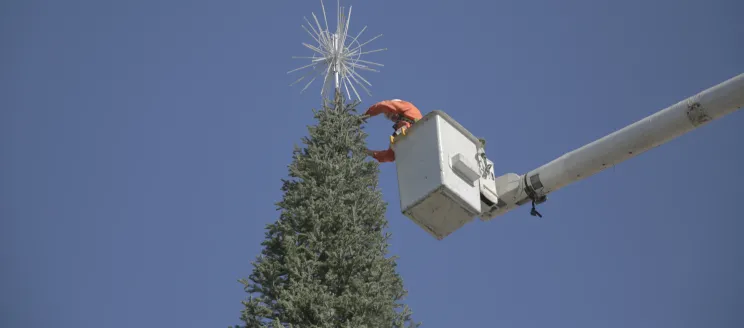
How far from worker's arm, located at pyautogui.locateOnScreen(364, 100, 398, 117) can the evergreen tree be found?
2.32 ft

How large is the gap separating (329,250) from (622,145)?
4998 mm

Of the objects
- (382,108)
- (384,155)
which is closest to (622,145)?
(384,155)

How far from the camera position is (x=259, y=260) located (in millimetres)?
19047

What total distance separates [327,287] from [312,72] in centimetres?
628

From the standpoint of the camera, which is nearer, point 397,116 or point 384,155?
point 384,155

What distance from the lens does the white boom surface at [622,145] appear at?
16.0m

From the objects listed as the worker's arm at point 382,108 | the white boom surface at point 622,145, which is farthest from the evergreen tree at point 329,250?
the white boom surface at point 622,145

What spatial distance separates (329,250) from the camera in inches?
753

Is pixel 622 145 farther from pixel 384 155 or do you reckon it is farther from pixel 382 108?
pixel 382 108

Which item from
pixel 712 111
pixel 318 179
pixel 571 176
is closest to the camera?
pixel 712 111

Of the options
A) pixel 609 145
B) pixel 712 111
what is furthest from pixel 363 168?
pixel 712 111

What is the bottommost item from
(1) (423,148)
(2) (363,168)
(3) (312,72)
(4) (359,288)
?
(4) (359,288)

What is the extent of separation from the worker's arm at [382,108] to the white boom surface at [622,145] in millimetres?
2714

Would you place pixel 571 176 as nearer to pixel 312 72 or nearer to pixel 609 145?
pixel 609 145
